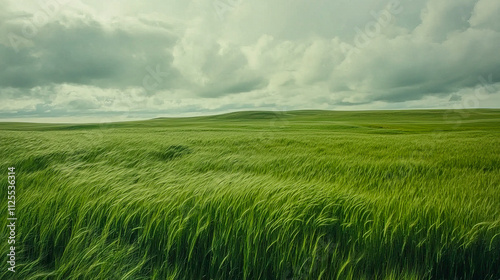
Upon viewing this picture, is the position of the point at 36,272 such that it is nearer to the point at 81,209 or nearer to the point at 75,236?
the point at 75,236

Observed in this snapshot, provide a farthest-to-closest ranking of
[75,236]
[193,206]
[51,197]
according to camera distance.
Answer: [51,197] < [193,206] < [75,236]

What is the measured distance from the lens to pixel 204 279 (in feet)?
6.40

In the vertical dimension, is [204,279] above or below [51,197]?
below

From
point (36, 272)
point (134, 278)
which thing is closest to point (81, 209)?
point (36, 272)

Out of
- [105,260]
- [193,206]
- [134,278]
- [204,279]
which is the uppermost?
[193,206]

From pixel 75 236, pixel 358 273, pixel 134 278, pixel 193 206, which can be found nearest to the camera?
pixel 134 278

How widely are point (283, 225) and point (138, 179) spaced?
2.29 metres

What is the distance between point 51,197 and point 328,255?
9.63ft

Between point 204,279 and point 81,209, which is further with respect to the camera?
point 81,209

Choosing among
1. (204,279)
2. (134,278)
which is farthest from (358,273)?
(134,278)

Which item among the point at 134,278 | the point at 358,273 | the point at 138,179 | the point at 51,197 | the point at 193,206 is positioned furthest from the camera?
the point at 138,179

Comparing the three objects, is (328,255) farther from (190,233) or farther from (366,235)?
(190,233)

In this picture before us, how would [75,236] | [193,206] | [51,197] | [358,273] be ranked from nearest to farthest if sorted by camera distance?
[358,273]
[75,236]
[193,206]
[51,197]

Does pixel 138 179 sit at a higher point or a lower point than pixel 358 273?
higher
